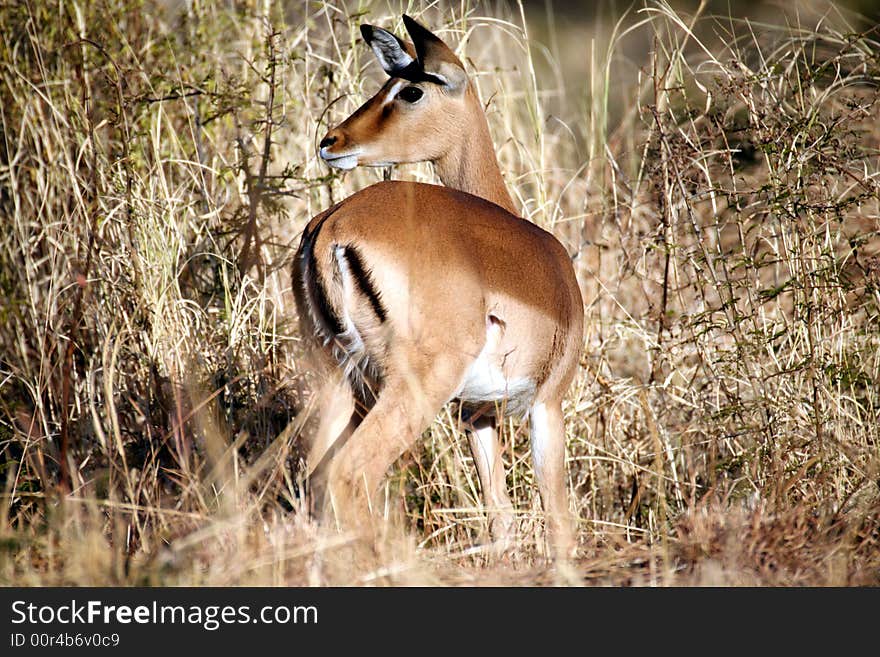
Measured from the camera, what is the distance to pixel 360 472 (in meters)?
3.27

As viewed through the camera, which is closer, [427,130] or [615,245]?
→ [427,130]

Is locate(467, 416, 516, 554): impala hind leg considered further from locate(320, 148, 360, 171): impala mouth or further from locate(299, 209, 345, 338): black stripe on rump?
locate(320, 148, 360, 171): impala mouth

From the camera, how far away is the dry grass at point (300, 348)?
10.8 ft

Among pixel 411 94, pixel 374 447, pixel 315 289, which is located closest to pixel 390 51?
pixel 411 94

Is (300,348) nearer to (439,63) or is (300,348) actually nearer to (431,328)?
(439,63)

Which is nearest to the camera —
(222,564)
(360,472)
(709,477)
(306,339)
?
(222,564)

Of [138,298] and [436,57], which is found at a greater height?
[436,57]

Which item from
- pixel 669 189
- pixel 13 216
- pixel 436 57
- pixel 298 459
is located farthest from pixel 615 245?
pixel 13 216

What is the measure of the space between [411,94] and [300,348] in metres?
1.20

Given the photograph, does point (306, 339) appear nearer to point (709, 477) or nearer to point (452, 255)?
point (452, 255)

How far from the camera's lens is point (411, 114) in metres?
4.52

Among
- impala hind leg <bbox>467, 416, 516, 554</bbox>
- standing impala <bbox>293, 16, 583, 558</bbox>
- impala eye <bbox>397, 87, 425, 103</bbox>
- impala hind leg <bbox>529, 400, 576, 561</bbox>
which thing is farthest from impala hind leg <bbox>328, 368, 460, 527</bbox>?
impala eye <bbox>397, 87, 425, 103</bbox>

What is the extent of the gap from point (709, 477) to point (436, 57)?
2021 mm

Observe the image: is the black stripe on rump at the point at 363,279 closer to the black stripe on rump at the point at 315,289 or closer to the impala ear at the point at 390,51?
the black stripe on rump at the point at 315,289
